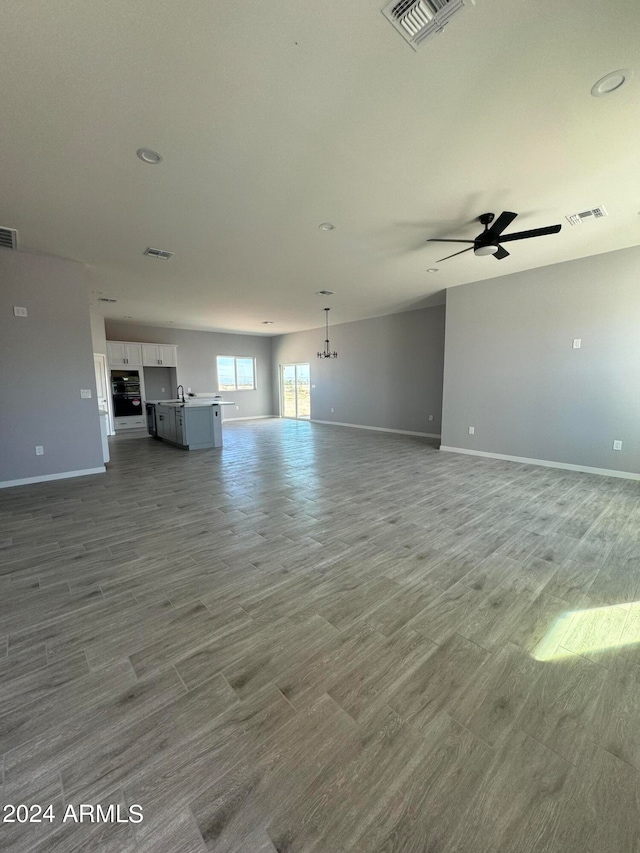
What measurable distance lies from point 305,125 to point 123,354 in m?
7.95

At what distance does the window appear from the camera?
10836mm

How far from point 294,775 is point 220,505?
2.76 m

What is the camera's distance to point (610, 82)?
1909 millimetres

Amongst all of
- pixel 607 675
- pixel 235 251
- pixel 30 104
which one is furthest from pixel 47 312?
pixel 607 675

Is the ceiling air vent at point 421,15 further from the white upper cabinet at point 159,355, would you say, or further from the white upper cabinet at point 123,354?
the white upper cabinet at point 159,355

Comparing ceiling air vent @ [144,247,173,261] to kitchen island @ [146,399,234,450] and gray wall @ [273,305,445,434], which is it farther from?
gray wall @ [273,305,445,434]

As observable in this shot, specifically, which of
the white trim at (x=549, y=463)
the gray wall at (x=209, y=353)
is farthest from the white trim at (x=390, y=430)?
the gray wall at (x=209, y=353)

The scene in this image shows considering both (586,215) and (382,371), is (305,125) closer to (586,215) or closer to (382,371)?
(586,215)

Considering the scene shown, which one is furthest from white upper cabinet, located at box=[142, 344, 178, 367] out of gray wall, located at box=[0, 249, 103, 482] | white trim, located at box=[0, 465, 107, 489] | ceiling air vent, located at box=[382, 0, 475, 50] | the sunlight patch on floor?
the sunlight patch on floor

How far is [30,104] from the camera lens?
1998mm

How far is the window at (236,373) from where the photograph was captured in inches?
427

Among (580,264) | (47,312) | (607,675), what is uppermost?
(580,264)

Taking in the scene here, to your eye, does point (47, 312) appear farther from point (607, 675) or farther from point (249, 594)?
point (607, 675)

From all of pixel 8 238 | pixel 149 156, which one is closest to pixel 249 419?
pixel 8 238
